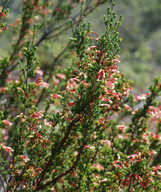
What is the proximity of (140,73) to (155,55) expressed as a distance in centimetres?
598

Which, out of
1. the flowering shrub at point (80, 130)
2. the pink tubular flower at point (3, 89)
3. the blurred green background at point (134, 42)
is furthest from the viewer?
the blurred green background at point (134, 42)

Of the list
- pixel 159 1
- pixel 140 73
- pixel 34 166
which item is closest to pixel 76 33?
pixel 34 166

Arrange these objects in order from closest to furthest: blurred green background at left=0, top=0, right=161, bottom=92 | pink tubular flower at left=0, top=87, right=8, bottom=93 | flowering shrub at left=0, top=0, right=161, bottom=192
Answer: flowering shrub at left=0, top=0, right=161, bottom=192 → pink tubular flower at left=0, top=87, right=8, bottom=93 → blurred green background at left=0, top=0, right=161, bottom=92

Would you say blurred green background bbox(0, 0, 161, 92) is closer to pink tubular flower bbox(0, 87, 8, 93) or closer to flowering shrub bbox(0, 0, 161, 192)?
pink tubular flower bbox(0, 87, 8, 93)

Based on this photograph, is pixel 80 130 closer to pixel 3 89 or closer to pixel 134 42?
pixel 3 89

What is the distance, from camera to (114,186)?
219cm

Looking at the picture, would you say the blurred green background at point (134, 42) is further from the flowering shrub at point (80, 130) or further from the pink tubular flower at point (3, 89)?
the flowering shrub at point (80, 130)

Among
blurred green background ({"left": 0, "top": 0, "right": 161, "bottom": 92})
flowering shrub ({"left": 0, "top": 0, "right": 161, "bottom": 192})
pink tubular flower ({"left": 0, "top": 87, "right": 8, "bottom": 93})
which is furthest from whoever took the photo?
blurred green background ({"left": 0, "top": 0, "right": 161, "bottom": 92})

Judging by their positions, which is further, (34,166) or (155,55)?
(155,55)

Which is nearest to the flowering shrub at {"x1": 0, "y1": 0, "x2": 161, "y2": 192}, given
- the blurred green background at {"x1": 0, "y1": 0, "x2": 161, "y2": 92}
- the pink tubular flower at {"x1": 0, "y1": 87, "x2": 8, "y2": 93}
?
the pink tubular flower at {"x1": 0, "y1": 87, "x2": 8, "y2": 93}

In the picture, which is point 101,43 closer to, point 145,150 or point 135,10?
point 145,150

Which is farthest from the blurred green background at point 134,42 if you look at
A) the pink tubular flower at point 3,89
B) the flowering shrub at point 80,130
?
the flowering shrub at point 80,130

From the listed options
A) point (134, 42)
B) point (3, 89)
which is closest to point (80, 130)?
point (3, 89)

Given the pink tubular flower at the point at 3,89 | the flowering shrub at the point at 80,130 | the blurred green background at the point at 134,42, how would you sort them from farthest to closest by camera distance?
the blurred green background at the point at 134,42 → the pink tubular flower at the point at 3,89 → the flowering shrub at the point at 80,130
